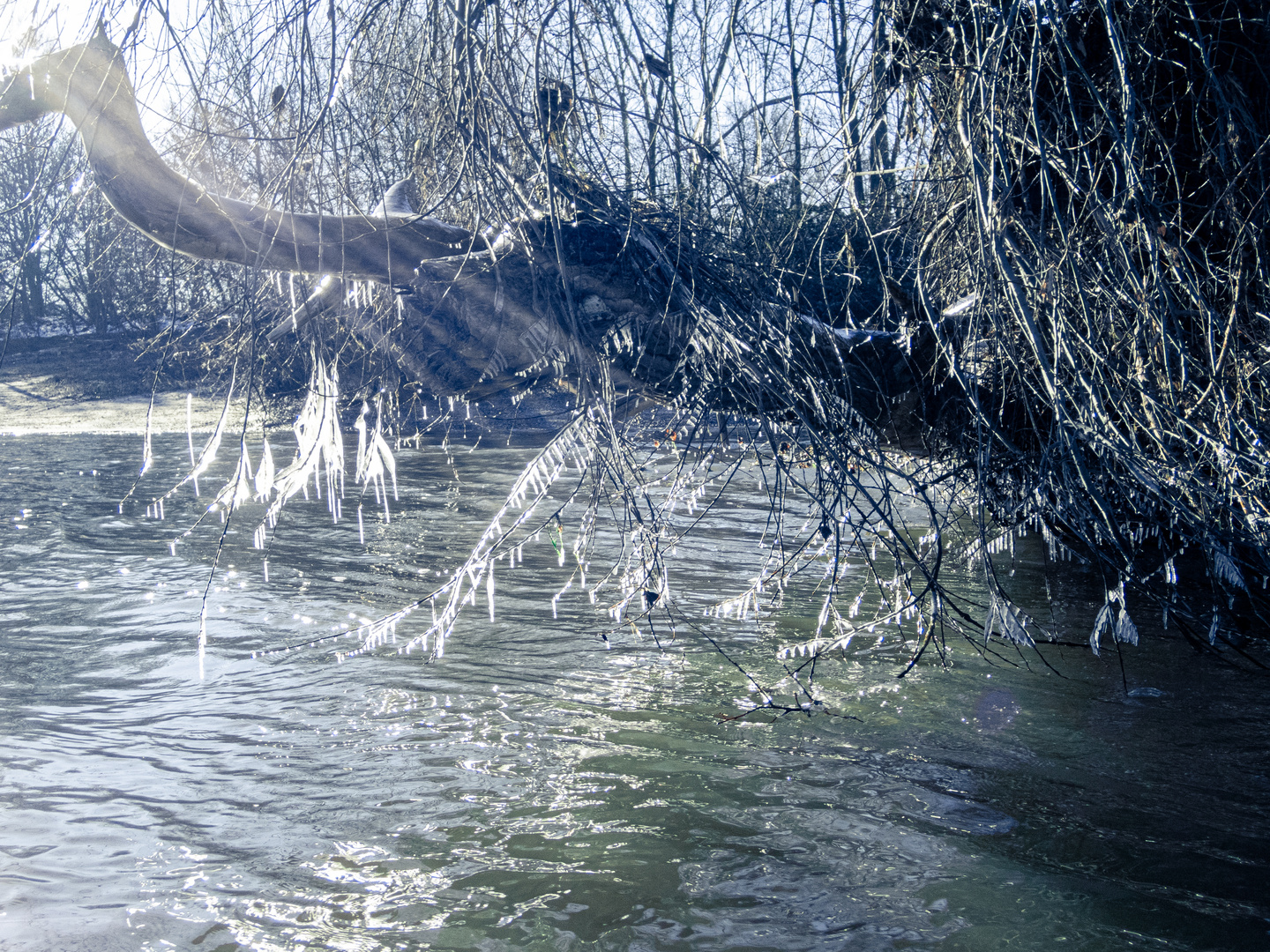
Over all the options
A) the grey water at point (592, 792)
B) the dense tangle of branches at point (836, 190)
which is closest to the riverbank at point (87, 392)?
the grey water at point (592, 792)

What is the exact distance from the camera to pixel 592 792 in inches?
190

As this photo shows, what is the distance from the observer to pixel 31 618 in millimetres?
7711

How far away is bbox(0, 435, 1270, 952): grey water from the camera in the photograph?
3773 mm

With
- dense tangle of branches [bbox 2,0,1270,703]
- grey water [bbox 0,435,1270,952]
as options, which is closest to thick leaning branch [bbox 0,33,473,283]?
dense tangle of branches [bbox 2,0,1270,703]

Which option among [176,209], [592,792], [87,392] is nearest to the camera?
[176,209]

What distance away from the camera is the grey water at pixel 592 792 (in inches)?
149

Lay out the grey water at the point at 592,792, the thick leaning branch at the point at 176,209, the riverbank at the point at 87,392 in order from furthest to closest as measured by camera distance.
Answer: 1. the riverbank at the point at 87,392
2. the grey water at the point at 592,792
3. the thick leaning branch at the point at 176,209

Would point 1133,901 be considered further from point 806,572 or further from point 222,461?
point 222,461

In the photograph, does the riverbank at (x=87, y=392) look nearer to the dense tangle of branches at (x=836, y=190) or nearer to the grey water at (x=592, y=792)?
the grey water at (x=592, y=792)

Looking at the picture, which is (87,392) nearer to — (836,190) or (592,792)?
(592,792)

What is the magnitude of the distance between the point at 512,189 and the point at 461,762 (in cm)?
340

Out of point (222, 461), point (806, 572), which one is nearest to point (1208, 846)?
point (806, 572)

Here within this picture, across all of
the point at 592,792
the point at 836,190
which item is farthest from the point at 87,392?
the point at 836,190

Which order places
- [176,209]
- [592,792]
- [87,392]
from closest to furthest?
[176,209] < [592,792] < [87,392]
